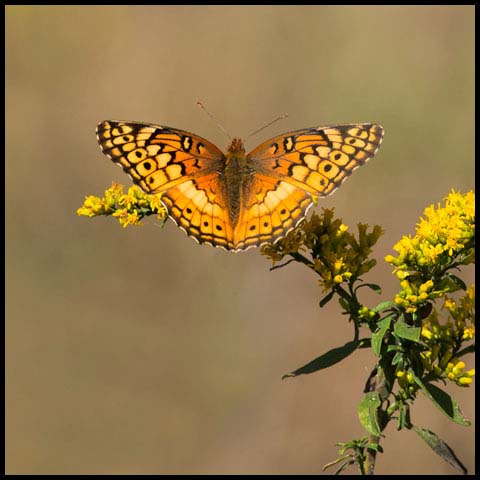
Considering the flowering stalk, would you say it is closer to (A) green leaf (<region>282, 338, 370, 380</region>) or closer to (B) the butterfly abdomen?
(A) green leaf (<region>282, 338, 370, 380</region>)

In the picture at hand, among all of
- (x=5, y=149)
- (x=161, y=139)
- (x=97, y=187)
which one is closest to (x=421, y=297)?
(x=161, y=139)

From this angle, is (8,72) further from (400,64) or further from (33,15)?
(400,64)

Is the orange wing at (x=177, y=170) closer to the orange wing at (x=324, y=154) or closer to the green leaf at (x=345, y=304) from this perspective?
the orange wing at (x=324, y=154)

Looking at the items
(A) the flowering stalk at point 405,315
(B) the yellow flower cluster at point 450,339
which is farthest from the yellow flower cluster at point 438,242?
(B) the yellow flower cluster at point 450,339

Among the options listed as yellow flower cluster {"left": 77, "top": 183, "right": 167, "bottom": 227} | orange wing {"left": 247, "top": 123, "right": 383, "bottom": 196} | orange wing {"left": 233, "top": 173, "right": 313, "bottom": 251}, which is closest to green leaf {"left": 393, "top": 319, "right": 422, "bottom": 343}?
orange wing {"left": 233, "top": 173, "right": 313, "bottom": 251}

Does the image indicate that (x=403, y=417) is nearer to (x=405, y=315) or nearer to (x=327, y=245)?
(x=405, y=315)
